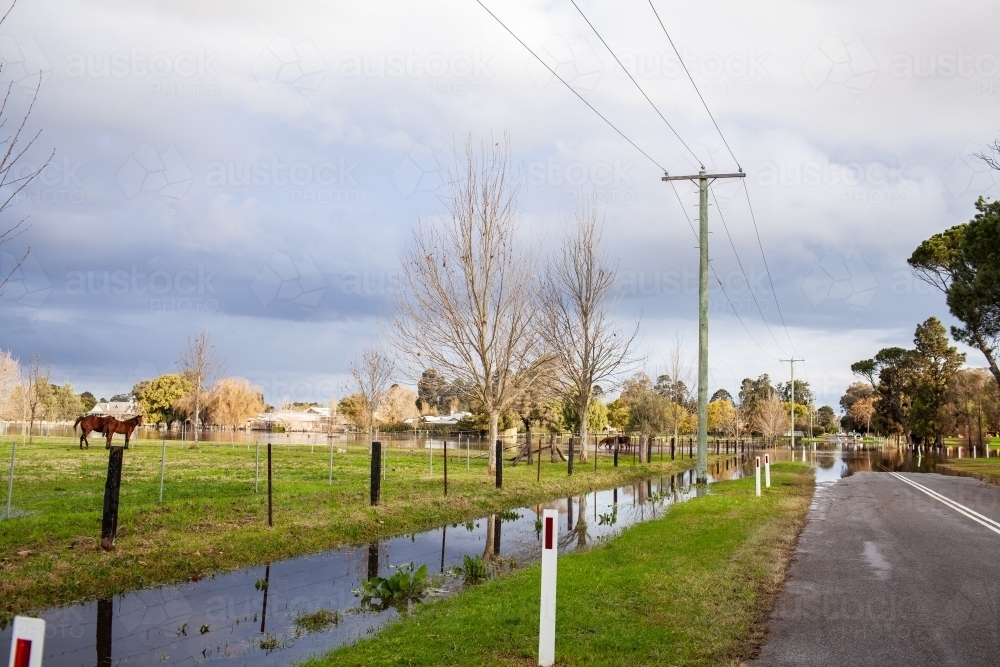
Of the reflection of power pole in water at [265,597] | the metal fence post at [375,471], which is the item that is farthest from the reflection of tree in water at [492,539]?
the reflection of power pole in water at [265,597]

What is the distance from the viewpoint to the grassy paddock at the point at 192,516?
10.5m

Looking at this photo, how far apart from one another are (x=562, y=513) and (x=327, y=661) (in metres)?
13.6

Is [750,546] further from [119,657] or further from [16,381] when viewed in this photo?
[16,381]

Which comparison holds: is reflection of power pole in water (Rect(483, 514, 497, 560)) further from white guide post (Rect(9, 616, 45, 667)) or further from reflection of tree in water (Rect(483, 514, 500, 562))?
white guide post (Rect(9, 616, 45, 667))

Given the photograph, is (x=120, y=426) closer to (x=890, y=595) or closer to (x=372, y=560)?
(x=372, y=560)

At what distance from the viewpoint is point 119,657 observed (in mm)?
7594

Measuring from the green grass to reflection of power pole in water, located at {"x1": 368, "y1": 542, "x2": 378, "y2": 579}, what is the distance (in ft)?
8.17

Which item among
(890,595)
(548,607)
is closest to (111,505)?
(548,607)

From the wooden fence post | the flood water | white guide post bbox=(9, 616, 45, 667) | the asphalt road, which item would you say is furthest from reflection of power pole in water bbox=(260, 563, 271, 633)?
white guide post bbox=(9, 616, 45, 667)

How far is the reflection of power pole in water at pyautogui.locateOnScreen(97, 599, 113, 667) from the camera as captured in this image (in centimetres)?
752

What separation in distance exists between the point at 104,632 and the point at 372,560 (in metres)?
5.01

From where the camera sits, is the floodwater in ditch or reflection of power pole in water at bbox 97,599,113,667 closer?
reflection of power pole in water at bbox 97,599,113,667

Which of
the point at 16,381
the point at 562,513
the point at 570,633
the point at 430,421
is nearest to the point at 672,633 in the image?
the point at 570,633

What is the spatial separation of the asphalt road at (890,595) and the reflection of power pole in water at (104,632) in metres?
6.16
